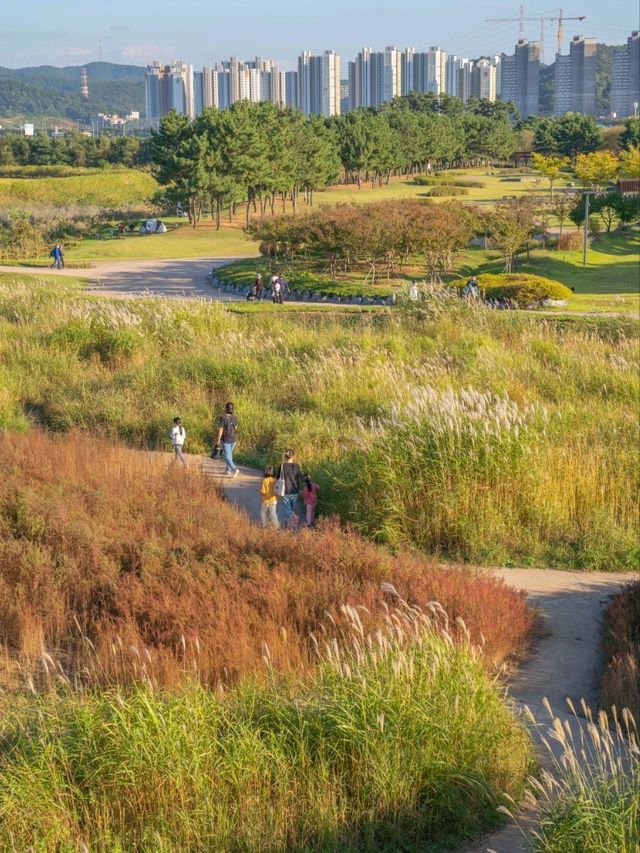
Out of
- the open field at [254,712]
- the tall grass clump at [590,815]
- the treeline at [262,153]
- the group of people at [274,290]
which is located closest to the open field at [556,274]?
the group of people at [274,290]

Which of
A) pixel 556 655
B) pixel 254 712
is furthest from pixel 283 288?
pixel 254 712

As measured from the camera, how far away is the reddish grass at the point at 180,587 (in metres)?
8.15

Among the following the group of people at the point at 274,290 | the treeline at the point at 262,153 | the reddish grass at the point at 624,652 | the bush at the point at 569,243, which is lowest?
the reddish grass at the point at 624,652

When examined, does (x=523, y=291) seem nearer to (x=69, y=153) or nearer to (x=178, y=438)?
(x=178, y=438)

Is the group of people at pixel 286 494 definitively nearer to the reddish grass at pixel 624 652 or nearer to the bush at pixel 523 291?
the reddish grass at pixel 624 652

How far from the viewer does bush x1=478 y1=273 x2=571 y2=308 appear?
3198cm

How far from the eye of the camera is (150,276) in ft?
130

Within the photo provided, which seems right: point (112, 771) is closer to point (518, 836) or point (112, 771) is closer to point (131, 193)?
point (518, 836)

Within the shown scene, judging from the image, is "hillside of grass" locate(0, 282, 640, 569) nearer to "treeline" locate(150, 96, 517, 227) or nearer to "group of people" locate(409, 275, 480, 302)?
"group of people" locate(409, 275, 480, 302)

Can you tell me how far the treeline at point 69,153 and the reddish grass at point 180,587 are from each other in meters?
85.8

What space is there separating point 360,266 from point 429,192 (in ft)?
104

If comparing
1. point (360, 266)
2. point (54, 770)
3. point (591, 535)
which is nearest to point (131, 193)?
point (360, 266)

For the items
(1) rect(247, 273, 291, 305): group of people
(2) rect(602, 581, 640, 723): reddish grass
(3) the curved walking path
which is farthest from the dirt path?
(2) rect(602, 581, 640, 723): reddish grass

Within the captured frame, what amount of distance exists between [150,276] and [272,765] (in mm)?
34767
